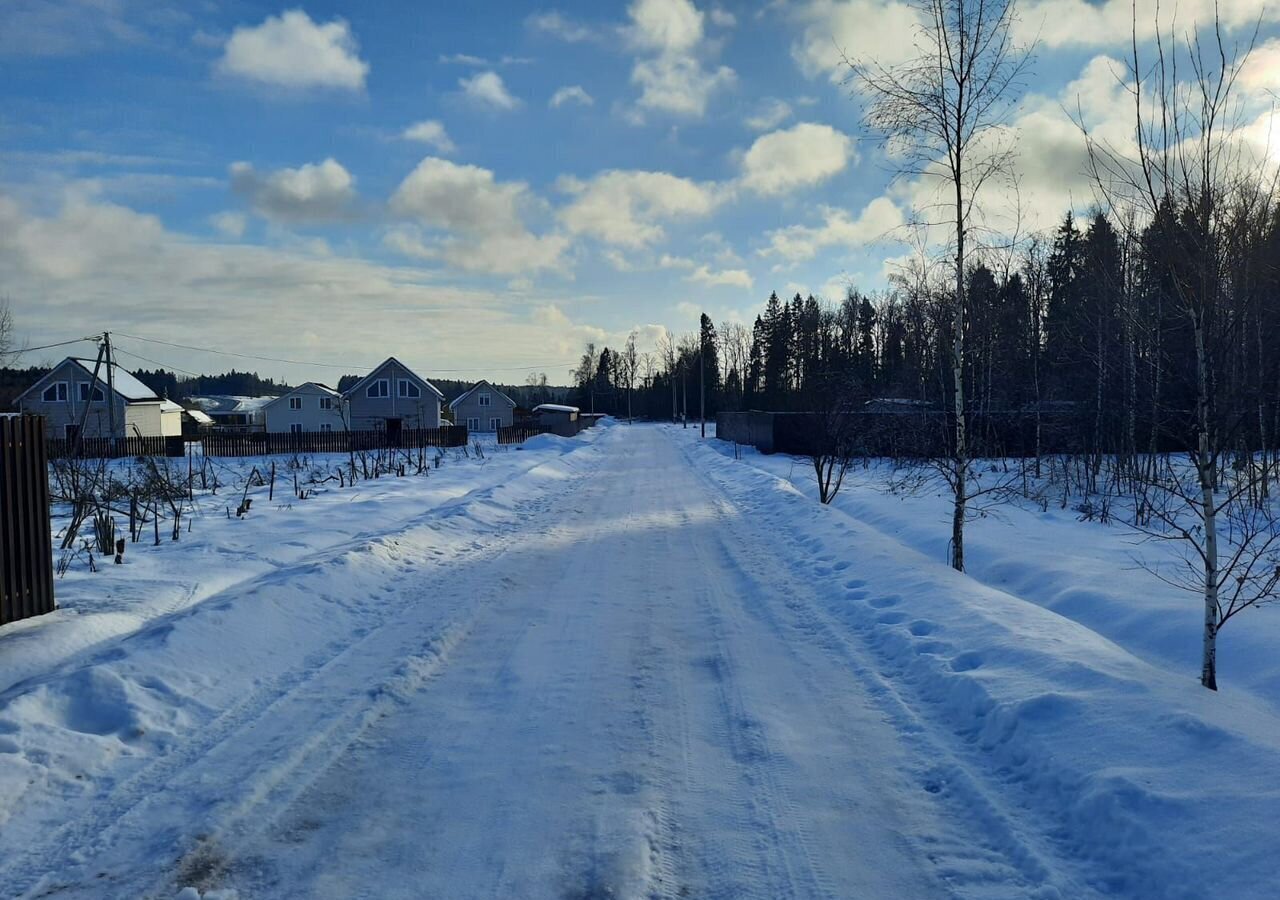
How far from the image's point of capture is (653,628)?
22.5ft

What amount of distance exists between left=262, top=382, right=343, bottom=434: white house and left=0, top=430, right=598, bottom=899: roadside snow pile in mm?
54748

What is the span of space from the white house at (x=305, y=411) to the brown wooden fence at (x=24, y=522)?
5947cm

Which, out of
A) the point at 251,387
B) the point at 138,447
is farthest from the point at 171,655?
the point at 251,387

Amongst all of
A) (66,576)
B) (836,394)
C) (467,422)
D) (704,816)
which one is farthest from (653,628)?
(467,422)

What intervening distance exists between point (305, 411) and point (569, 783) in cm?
6593

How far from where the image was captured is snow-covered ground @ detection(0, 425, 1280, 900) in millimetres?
3252

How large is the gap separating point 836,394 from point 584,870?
1573 centimetres

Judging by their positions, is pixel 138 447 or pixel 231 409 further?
pixel 231 409

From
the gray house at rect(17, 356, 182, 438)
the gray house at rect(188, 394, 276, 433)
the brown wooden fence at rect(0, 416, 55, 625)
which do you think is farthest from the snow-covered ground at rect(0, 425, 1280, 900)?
the gray house at rect(188, 394, 276, 433)

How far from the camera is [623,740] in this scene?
450cm

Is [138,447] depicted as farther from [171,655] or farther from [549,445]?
[171,655]

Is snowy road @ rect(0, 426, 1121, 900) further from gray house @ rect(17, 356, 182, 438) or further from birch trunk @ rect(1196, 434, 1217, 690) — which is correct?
gray house @ rect(17, 356, 182, 438)

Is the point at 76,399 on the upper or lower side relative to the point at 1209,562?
upper

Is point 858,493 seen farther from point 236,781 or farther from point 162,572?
point 236,781
